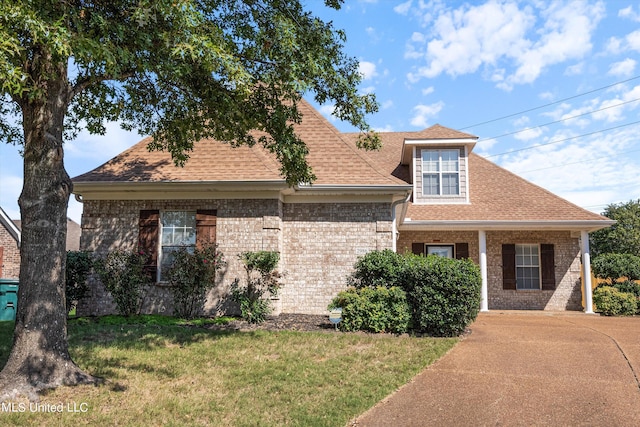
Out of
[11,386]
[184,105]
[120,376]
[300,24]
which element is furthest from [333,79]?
[11,386]

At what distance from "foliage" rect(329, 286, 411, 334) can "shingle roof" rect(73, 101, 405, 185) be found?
122 inches

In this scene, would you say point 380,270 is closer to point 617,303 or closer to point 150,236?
point 150,236

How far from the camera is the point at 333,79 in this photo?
701 cm

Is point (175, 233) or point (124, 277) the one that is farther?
point (175, 233)

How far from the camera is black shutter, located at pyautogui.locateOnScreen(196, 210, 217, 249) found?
35.2ft

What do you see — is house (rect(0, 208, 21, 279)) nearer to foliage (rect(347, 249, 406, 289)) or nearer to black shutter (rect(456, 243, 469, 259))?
foliage (rect(347, 249, 406, 289))

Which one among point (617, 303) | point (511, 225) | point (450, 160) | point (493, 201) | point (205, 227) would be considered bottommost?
point (617, 303)

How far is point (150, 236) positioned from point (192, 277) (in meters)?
1.76

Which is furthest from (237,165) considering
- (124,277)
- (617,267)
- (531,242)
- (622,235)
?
(622,235)

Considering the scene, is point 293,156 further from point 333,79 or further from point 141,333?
point 141,333

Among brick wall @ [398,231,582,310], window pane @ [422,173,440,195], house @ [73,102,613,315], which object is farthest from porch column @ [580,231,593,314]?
house @ [73,102,613,315]

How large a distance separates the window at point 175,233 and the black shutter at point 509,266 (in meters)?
10.3

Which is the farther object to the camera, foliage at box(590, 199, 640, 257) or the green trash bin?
foliage at box(590, 199, 640, 257)

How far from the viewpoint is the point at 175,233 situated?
11031 millimetres
